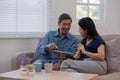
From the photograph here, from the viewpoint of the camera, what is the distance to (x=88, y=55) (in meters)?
2.75

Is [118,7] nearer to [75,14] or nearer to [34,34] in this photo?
[75,14]

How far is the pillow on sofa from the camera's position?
2824 mm

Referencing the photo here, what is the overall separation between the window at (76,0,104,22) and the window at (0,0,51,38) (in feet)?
1.99

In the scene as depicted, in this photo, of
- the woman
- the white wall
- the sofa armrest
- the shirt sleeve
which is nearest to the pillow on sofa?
the woman

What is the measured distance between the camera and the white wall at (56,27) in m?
3.57

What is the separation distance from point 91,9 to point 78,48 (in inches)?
56.9

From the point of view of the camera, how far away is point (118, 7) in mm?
4262

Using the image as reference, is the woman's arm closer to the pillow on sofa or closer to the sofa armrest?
the pillow on sofa

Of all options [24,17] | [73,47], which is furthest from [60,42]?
[24,17]

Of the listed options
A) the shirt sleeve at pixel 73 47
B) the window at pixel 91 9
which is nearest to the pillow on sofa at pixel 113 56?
the shirt sleeve at pixel 73 47

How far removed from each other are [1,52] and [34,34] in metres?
0.55

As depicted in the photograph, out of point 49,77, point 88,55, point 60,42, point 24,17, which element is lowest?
point 49,77

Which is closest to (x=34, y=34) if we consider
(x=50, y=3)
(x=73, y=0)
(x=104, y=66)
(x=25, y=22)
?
(x=25, y=22)

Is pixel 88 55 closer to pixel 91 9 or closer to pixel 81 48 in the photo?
pixel 81 48
